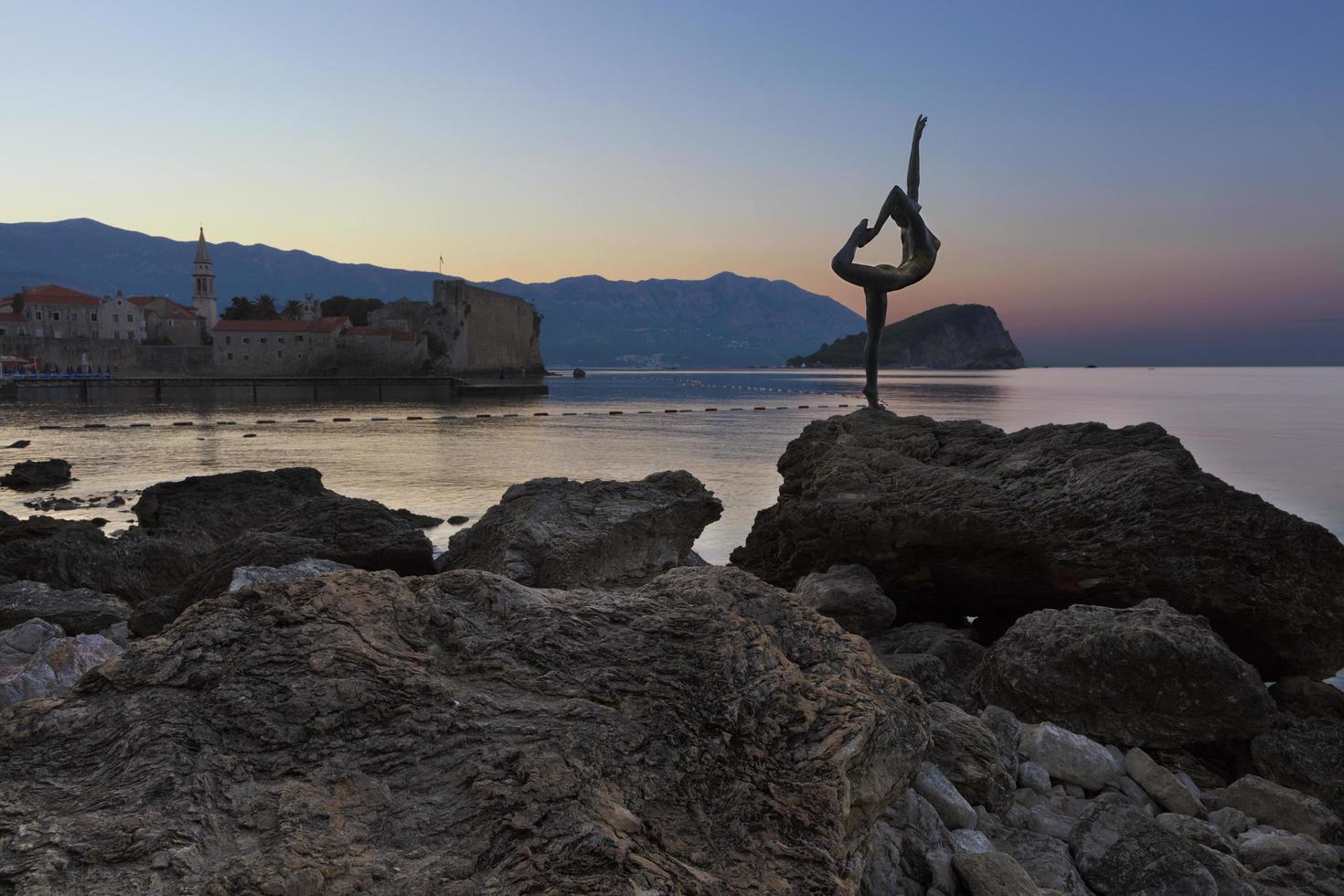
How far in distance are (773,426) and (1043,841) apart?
32.4 meters

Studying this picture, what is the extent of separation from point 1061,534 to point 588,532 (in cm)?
372

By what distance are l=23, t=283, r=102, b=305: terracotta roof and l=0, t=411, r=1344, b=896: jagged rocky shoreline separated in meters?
87.1

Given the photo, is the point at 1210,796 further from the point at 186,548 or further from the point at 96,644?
the point at 186,548

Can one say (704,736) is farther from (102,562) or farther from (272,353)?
(272,353)

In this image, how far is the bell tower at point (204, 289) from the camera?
8069 cm

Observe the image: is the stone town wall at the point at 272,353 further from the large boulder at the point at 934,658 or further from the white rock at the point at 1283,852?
the white rock at the point at 1283,852

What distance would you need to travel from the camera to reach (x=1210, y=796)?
3.90 m

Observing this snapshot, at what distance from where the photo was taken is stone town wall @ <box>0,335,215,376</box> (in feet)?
229

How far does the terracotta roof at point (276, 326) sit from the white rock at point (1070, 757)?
252 ft

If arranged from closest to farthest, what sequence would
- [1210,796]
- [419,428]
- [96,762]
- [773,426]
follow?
[96,762] → [1210,796] → [419,428] → [773,426]

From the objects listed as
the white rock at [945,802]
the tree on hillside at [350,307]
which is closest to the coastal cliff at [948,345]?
the tree on hillside at [350,307]

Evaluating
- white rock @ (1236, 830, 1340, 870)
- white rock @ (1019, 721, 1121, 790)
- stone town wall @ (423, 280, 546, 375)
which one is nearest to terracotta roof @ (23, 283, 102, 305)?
stone town wall @ (423, 280, 546, 375)

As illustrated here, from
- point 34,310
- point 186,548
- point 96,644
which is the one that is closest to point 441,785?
point 96,644

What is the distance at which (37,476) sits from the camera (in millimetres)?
16766
